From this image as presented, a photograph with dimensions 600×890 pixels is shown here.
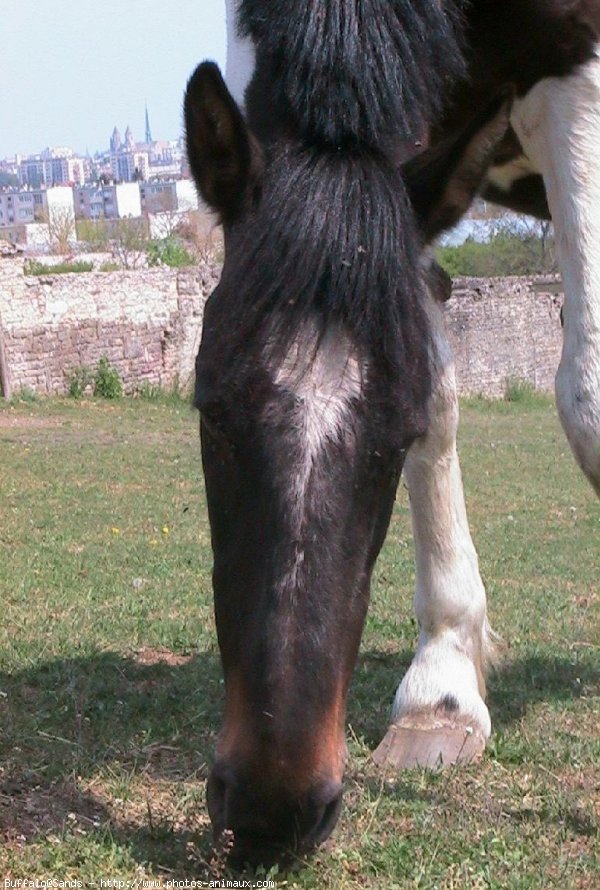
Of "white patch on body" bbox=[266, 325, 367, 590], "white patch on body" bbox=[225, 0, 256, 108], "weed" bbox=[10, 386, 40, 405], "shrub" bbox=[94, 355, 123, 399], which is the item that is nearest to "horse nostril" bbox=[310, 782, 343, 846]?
"white patch on body" bbox=[266, 325, 367, 590]

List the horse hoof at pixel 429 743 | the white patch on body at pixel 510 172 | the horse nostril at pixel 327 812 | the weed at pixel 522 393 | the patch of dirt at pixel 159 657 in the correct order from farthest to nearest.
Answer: the weed at pixel 522 393
the patch of dirt at pixel 159 657
the white patch on body at pixel 510 172
the horse hoof at pixel 429 743
the horse nostril at pixel 327 812

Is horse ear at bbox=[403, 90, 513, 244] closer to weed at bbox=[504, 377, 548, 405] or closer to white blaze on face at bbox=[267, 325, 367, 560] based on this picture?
white blaze on face at bbox=[267, 325, 367, 560]

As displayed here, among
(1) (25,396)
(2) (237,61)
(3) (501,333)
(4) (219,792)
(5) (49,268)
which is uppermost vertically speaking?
(2) (237,61)

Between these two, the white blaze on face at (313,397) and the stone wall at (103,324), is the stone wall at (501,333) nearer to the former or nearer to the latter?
the stone wall at (103,324)

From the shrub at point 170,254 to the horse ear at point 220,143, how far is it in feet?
73.8

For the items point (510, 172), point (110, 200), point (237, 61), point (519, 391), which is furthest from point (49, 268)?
point (110, 200)

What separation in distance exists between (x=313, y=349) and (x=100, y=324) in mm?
15995

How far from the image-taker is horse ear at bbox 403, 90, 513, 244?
272cm

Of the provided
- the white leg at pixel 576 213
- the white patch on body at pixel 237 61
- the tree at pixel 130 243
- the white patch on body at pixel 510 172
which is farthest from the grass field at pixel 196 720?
the tree at pixel 130 243

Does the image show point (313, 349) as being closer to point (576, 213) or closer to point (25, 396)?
point (576, 213)

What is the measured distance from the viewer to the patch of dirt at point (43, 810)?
109 inches

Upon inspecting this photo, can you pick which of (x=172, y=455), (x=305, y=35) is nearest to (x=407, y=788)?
(x=305, y=35)

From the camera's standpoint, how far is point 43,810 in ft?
9.55

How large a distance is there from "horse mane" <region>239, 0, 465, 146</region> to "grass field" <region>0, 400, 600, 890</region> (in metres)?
1.59
